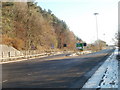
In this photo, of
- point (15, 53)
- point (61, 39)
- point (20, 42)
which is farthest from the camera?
point (61, 39)

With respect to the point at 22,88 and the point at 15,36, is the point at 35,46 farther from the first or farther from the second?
the point at 22,88

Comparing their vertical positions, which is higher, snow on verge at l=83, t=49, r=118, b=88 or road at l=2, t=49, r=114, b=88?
snow on verge at l=83, t=49, r=118, b=88

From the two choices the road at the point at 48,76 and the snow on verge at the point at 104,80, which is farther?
the road at the point at 48,76

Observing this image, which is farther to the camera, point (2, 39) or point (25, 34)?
point (25, 34)

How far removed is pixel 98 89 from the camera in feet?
33.3

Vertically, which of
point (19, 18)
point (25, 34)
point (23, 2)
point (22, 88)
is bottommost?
point (22, 88)

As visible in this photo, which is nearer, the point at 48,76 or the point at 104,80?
the point at 104,80

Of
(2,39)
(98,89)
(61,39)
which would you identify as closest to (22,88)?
(98,89)

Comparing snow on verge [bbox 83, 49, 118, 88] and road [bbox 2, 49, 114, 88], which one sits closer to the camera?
snow on verge [bbox 83, 49, 118, 88]

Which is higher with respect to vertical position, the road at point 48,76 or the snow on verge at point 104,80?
the snow on verge at point 104,80

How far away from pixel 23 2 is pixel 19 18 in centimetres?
533

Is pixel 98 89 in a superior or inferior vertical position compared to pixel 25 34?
inferior

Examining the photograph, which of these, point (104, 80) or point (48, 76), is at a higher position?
point (104, 80)

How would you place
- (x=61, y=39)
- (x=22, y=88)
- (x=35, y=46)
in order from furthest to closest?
1. (x=61, y=39)
2. (x=35, y=46)
3. (x=22, y=88)
